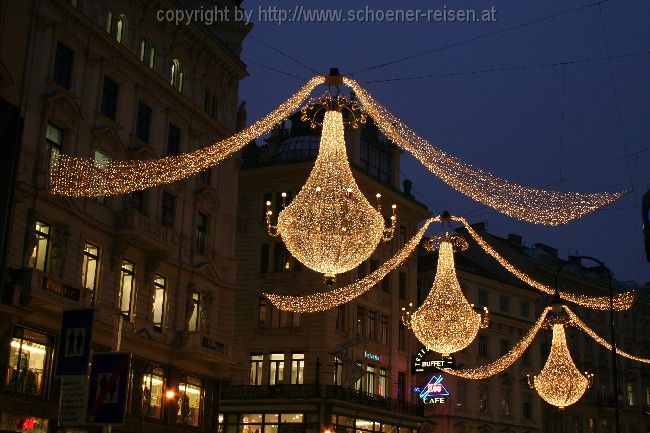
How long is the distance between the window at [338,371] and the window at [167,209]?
16.9 meters

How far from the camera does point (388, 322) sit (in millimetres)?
57281

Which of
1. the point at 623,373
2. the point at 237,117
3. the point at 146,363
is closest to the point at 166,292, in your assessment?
the point at 146,363

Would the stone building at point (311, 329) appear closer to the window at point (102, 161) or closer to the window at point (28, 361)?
the window at point (102, 161)

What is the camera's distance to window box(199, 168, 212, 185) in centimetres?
3994

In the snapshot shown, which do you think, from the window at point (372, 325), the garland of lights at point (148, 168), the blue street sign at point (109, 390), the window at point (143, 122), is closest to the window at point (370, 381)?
the window at point (372, 325)

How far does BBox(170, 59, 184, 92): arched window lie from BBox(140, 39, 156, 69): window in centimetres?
146

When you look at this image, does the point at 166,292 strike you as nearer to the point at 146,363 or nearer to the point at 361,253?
the point at 146,363

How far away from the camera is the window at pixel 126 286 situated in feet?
110

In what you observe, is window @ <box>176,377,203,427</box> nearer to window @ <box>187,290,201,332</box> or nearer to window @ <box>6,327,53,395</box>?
window @ <box>187,290,201,332</box>

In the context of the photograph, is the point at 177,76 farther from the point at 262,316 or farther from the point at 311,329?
the point at 262,316

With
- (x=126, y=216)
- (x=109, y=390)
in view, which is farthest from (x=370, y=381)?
(x=109, y=390)

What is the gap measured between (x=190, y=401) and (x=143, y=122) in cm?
1128

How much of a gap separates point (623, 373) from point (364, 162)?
37.1 meters

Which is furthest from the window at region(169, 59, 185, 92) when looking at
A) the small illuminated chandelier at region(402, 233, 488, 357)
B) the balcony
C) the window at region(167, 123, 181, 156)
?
the small illuminated chandelier at region(402, 233, 488, 357)
